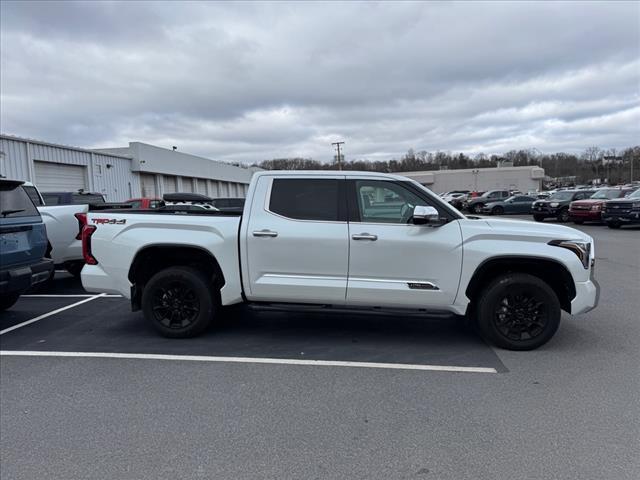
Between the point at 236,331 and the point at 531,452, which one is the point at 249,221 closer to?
the point at 236,331

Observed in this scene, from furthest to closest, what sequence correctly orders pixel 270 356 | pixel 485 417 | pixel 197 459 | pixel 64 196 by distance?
pixel 64 196 → pixel 270 356 → pixel 485 417 → pixel 197 459

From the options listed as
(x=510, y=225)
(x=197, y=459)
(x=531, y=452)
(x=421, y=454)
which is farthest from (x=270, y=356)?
(x=510, y=225)

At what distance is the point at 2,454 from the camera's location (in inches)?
119

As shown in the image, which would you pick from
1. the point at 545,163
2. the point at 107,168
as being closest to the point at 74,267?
the point at 107,168

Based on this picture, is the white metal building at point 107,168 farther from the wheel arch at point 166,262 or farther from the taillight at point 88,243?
the wheel arch at point 166,262

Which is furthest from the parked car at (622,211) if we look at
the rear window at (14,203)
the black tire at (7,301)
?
the black tire at (7,301)

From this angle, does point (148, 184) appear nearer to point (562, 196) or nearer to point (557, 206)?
point (557, 206)

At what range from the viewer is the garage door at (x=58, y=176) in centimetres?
2012

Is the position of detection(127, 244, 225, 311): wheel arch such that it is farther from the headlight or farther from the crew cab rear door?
the headlight

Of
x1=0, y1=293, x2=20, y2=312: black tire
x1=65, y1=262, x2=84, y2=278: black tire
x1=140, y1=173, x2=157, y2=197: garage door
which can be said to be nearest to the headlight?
x1=0, y1=293, x2=20, y2=312: black tire

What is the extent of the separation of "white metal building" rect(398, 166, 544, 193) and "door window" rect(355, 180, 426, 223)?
254ft

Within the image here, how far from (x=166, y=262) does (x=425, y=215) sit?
3.16 metres

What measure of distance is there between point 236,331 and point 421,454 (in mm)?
3182

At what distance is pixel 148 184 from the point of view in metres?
32.0
